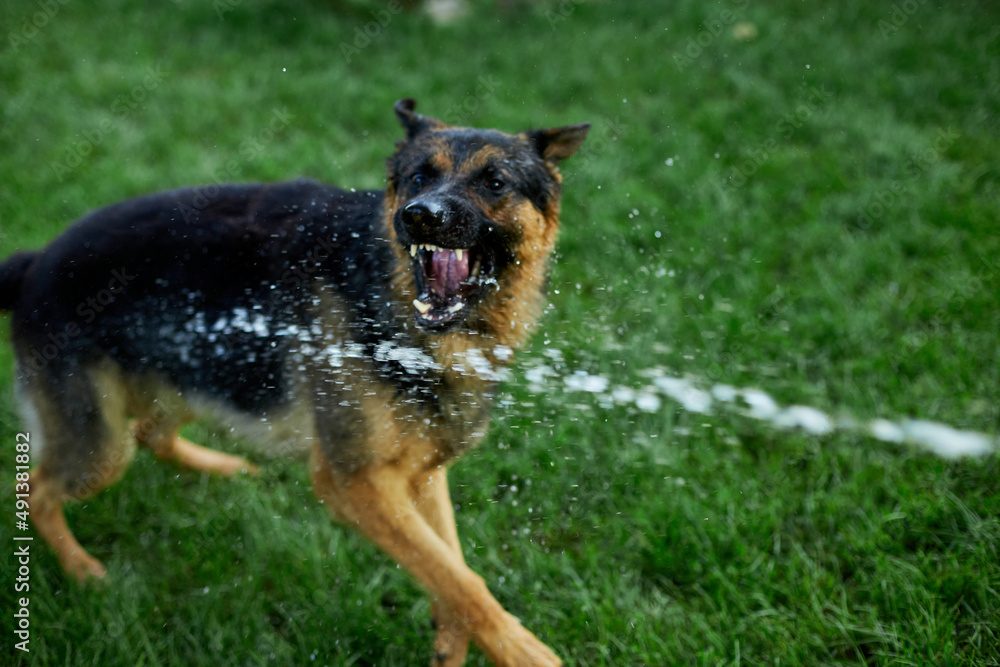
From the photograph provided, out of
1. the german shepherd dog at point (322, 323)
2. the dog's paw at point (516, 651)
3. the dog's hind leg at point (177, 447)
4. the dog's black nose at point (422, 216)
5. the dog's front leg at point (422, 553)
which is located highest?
the dog's black nose at point (422, 216)

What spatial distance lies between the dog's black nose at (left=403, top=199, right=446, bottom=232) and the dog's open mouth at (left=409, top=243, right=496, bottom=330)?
131mm

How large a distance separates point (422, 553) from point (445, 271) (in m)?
1.01

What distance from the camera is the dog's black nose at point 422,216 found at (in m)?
2.38

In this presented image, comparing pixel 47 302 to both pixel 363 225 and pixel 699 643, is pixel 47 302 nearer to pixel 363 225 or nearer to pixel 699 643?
pixel 363 225

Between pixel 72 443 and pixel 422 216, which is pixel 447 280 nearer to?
pixel 422 216

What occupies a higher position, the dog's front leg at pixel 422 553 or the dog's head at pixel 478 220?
the dog's head at pixel 478 220

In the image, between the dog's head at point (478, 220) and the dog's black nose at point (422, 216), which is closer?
the dog's black nose at point (422, 216)

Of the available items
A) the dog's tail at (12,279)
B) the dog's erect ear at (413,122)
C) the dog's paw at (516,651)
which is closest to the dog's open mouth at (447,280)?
the dog's erect ear at (413,122)

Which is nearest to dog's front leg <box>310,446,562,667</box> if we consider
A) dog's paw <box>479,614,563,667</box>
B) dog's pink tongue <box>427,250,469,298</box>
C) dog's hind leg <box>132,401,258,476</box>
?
dog's paw <box>479,614,563,667</box>

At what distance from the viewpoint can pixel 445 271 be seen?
268cm

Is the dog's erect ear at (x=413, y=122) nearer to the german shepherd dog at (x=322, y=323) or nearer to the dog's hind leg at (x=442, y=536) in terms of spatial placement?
the german shepherd dog at (x=322, y=323)

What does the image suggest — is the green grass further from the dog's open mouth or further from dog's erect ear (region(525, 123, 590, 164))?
dog's erect ear (region(525, 123, 590, 164))

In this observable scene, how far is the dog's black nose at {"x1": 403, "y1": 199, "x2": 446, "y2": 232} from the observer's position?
Result: 2377 mm

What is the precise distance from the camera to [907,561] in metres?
2.83
